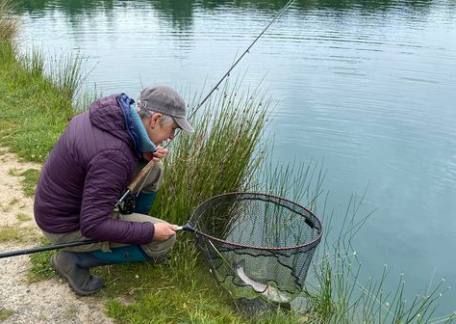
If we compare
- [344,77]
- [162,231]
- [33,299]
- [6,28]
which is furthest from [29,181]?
[344,77]

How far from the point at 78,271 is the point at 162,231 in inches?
28.2

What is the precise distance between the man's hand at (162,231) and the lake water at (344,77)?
245 cm

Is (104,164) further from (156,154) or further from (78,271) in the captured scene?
(78,271)

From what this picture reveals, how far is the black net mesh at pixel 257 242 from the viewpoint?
313cm

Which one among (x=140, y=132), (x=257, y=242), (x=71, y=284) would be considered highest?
(x=140, y=132)

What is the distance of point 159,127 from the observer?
2711 mm

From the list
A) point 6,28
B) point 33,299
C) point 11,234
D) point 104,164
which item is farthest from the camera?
point 6,28

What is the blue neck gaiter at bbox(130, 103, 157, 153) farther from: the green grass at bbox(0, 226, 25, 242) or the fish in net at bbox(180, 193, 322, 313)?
the green grass at bbox(0, 226, 25, 242)

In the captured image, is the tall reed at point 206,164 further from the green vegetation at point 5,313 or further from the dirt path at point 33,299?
the green vegetation at point 5,313

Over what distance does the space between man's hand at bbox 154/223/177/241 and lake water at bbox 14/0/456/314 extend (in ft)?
8.04

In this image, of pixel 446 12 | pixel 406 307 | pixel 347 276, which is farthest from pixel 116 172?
pixel 446 12

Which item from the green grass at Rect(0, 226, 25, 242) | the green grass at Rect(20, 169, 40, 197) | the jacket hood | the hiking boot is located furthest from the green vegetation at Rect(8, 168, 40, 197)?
the jacket hood

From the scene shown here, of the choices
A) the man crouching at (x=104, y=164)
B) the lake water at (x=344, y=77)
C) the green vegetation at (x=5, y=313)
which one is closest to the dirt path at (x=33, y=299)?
the green vegetation at (x=5, y=313)

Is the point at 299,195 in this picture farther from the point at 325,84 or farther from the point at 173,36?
the point at 173,36
